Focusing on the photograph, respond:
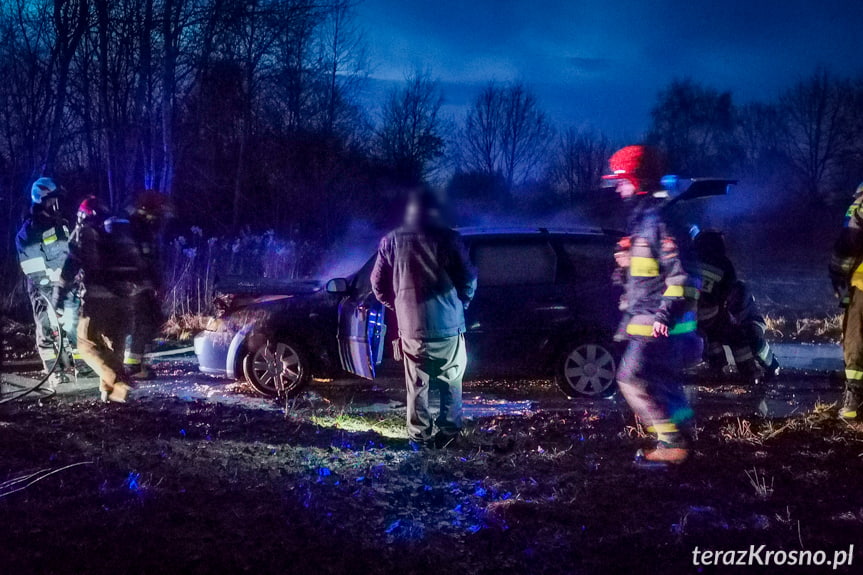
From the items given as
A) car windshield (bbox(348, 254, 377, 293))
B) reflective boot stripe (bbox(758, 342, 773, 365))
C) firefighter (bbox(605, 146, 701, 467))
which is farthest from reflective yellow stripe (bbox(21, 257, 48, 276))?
reflective boot stripe (bbox(758, 342, 773, 365))

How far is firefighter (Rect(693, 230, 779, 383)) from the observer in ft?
23.1

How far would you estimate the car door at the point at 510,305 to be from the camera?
6.69m

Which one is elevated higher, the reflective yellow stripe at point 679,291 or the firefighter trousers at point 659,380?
the reflective yellow stripe at point 679,291

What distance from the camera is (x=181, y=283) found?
1136 centimetres

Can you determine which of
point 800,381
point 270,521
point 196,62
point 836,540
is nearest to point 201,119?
point 196,62

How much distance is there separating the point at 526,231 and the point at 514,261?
330mm

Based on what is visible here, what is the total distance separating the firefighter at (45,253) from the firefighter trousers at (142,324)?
0.67 meters

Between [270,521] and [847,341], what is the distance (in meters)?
4.47

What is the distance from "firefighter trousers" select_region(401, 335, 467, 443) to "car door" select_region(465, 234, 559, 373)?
1.72m

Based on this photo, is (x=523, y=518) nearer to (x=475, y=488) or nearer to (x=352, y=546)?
(x=475, y=488)

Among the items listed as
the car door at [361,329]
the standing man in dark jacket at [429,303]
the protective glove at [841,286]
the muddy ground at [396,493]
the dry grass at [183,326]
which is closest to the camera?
the muddy ground at [396,493]

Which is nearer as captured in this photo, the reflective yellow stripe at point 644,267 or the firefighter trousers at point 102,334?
the reflective yellow stripe at point 644,267

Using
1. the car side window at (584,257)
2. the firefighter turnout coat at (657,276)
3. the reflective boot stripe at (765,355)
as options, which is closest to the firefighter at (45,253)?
the car side window at (584,257)

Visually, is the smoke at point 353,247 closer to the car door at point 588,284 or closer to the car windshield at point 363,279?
the car windshield at point 363,279
